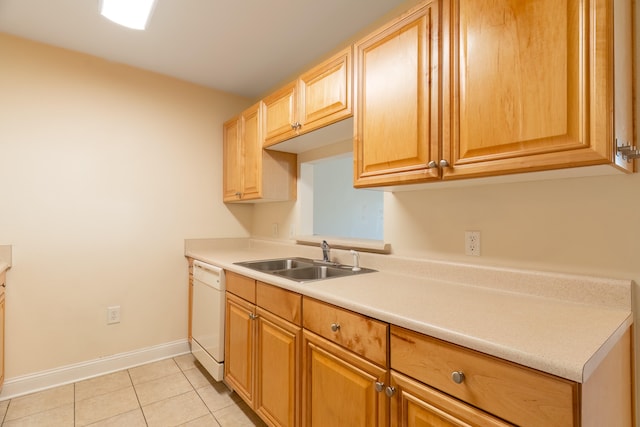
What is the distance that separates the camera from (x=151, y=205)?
104 inches

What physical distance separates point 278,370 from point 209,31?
6.89 ft

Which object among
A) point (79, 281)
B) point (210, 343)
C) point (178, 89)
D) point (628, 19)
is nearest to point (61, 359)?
point (79, 281)

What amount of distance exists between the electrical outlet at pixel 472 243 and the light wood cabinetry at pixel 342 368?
0.66 meters

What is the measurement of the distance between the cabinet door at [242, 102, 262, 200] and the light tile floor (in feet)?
4.73

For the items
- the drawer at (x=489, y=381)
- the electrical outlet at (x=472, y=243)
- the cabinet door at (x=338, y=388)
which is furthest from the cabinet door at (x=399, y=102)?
the cabinet door at (x=338, y=388)

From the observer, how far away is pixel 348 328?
120cm

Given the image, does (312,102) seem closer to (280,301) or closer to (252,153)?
(252,153)

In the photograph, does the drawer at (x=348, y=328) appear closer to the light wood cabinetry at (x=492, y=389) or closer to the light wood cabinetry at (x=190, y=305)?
the light wood cabinetry at (x=492, y=389)

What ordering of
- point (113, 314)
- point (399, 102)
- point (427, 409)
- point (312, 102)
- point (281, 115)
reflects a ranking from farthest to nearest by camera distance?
point (113, 314)
point (281, 115)
point (312, 102)
point (399, 102)
point (427, 409)

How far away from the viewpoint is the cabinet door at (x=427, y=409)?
2.72 ft

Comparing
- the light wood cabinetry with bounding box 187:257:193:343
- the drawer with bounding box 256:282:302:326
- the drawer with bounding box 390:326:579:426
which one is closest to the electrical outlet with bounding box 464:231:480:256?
the drawer with bounding box 390:326:579:426

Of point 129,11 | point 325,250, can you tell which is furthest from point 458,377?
point 129,11

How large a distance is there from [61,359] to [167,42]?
2388 mm

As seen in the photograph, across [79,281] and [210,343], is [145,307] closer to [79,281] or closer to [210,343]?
[79,281]
